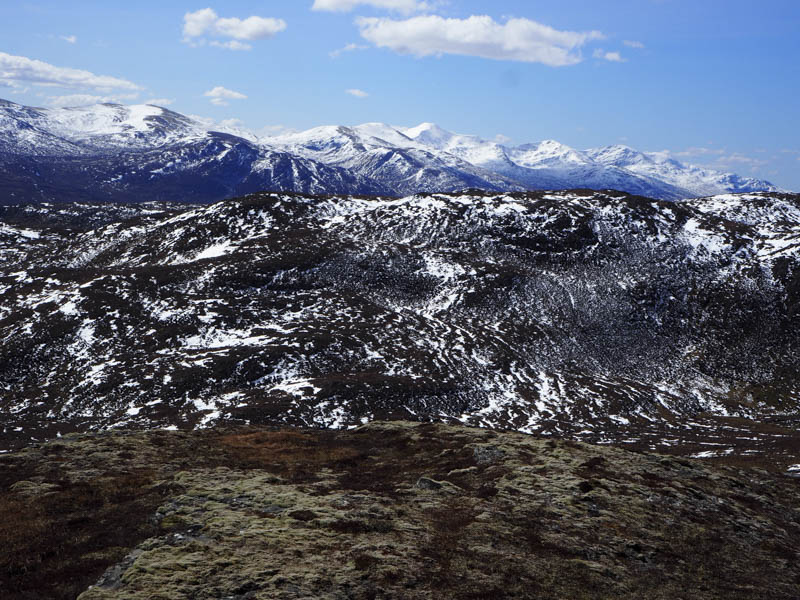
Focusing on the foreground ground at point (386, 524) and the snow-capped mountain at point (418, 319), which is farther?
the snow-capped mountain at point (418, 319)

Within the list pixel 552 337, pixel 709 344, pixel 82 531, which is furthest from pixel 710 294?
pixel 82 531

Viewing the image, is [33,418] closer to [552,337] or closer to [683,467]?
[683,467]

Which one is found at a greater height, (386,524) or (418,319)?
(386,524)

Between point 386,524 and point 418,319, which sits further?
point 418,319

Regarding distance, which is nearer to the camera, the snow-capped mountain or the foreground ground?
the foreground ground
